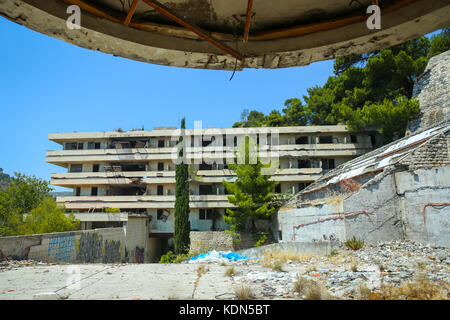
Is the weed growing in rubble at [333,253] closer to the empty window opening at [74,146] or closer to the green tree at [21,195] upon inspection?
the green tree at [21,195]

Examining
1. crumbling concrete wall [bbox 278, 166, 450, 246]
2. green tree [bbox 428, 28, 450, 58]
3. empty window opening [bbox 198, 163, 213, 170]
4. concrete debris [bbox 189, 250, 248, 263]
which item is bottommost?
concrete debris [bbox 189, 250, 248, 263]

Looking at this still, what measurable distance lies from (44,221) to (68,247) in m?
5.97

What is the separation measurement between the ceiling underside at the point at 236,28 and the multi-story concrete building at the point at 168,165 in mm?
26138

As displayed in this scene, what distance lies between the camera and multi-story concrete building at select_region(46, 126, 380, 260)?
29.8 meters

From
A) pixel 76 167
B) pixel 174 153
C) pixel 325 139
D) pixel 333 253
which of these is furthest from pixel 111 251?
pixel 325 139

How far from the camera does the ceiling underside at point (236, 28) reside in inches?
111

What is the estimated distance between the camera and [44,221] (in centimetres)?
1719

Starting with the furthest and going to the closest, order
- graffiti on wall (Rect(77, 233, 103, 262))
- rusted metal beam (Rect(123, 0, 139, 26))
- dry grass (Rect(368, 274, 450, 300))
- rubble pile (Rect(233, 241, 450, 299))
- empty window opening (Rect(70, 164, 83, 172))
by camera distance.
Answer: empty window opening (Rect(70, 164, 83, 172)) → graffiti on wall (Rect(77, 233, 103, 262)) → rubble pile (Rect(233, 241, 450, 299)) → dry grass (Rect(368, 274, 450, 300)) → rusted metal beam (Rect(123, 0, 139, 26))

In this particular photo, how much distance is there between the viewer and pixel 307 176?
2991 cm

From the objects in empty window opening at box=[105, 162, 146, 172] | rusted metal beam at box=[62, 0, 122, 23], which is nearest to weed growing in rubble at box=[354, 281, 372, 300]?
rusted metal beam at box=[62, 0, 122, 23]

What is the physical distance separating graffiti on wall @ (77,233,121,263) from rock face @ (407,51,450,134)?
25.0 m

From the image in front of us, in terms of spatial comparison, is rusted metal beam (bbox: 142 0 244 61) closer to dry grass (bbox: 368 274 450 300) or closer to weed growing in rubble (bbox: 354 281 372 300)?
weed growing in rubble (bbox: 354 281 372 300)

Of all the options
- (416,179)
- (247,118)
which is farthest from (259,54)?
(247,118)

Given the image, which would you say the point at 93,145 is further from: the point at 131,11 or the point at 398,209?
the point at 131,11
